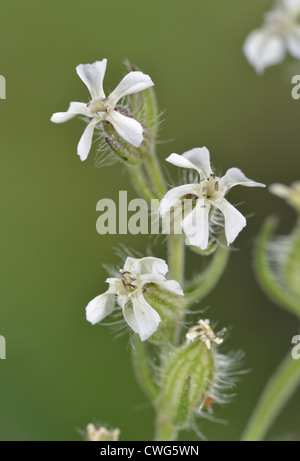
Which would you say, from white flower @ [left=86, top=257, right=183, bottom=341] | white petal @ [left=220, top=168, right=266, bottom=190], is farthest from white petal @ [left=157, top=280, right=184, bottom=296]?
white petal @ [left=220, top=168, right=266, bottom=190]

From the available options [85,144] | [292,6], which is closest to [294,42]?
[292,6]

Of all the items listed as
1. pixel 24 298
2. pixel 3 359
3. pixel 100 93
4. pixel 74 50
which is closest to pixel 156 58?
pixel 74 50

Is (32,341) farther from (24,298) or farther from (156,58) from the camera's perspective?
(156,58)

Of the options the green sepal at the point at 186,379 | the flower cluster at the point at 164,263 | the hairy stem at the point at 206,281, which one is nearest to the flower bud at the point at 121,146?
the flower cluster at the point at 164,263

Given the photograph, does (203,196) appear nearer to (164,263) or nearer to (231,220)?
(231,220)

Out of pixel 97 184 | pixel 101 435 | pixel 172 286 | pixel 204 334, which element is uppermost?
pixel 97 184

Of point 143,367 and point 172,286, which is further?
point 143,367
